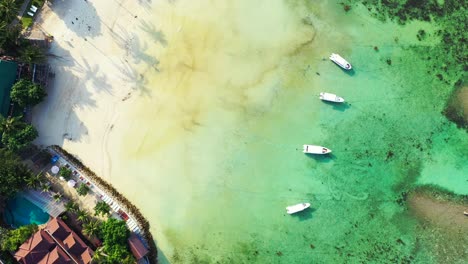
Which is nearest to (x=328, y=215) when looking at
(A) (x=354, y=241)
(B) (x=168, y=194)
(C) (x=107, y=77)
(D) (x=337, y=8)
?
(A) (x=354, y=241)

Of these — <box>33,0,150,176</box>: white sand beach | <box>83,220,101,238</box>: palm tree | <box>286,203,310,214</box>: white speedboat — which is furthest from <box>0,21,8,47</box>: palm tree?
<box>286,203,310,214</box>: white speedboat

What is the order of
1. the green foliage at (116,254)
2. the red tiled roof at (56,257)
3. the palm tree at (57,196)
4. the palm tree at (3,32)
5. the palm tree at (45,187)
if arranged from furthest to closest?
the palm tree at (57,196)
the palm tree at (45,187)
the palm tree at (3,32)
the green foliage at (116,254)
the red tiled roof at (56,257)

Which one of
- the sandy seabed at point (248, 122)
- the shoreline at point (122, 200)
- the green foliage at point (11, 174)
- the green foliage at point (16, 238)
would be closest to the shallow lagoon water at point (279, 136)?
the sandy seabed at point (248, 122)

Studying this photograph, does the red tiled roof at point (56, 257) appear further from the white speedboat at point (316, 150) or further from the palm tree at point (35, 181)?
the white speedboat at point (316, 150)

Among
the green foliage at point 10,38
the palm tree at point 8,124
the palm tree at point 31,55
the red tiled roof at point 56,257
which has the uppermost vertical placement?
the green foliage at point 10,38

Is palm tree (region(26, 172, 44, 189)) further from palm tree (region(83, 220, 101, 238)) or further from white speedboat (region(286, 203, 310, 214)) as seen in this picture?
white speedboat (region(286, 203, 310, 214))

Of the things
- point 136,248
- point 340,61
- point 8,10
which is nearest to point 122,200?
point 136,248
